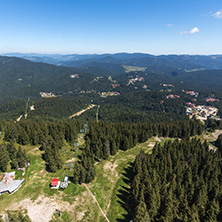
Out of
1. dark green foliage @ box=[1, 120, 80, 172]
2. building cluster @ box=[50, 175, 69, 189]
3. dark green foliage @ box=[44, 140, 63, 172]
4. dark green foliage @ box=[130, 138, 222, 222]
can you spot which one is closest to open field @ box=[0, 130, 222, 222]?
building cluster @ box=[50, 175, 69, 189]

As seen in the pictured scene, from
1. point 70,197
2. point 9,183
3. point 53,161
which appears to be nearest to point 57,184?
point 70,197

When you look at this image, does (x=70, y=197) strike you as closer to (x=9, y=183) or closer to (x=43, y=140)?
(x=9, y=183)

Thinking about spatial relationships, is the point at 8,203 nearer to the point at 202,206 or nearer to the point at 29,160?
the point at 29,160

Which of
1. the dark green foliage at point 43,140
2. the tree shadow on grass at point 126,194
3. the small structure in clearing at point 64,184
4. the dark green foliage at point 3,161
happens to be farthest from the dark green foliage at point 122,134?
the dark green foliage at point 3,161

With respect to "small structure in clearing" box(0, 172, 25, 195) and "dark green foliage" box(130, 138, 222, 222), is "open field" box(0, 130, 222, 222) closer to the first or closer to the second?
"small structure in clearing" box(0, 172, 25, 195)

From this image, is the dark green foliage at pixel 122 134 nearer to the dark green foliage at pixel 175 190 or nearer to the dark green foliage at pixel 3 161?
the dark green foliage at pixel 175 190

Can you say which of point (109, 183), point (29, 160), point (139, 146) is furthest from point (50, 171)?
point (139, 146)
